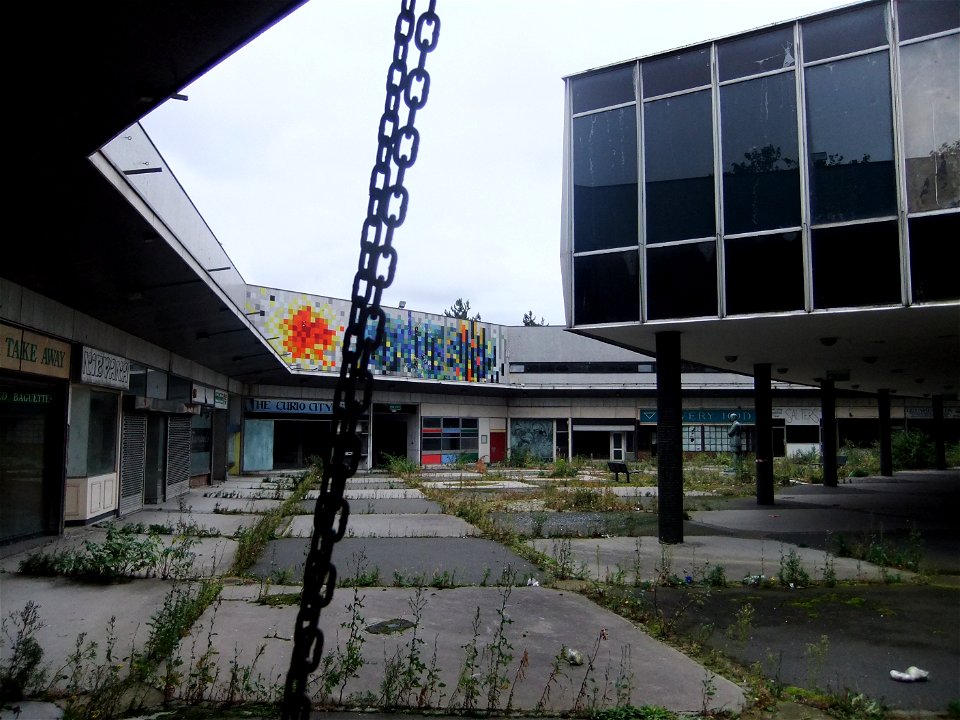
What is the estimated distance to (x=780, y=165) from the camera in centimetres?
1164

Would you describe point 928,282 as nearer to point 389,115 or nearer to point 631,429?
point 389,115

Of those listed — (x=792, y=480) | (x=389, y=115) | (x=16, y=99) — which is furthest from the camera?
(x=792, y=480)

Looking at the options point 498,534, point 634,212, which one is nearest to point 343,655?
point 498,534

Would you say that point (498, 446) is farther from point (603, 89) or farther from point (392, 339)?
point (603, 89)

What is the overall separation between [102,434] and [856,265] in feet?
47.9

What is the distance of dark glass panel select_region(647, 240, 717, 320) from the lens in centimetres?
1205

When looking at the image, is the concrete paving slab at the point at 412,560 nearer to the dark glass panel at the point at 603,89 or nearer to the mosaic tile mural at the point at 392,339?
the dark glass panel at the point at 603,89

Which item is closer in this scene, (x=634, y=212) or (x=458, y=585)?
(x=458, y=585)

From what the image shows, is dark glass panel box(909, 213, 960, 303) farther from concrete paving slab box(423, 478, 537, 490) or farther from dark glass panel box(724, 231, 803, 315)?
concrete paving slab box(423, 478, 537, 490)

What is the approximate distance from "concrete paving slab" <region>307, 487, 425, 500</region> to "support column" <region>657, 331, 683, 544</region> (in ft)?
31.8

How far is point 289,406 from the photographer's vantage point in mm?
34906

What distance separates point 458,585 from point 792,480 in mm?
23341

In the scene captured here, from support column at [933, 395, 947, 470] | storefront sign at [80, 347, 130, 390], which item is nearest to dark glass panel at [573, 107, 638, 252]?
storefront sign at [80, 347, 130, 390]

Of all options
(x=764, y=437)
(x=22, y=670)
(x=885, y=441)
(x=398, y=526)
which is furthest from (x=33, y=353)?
(x=885, y=441)
